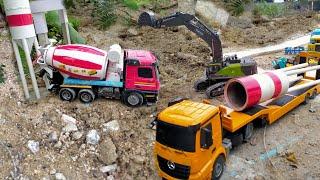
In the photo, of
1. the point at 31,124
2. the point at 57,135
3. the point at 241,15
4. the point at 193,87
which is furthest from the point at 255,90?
the point at 241,15

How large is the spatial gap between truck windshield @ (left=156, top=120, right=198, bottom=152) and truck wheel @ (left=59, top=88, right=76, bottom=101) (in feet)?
17.4

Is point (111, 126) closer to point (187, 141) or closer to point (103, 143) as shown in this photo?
point (103, 143)

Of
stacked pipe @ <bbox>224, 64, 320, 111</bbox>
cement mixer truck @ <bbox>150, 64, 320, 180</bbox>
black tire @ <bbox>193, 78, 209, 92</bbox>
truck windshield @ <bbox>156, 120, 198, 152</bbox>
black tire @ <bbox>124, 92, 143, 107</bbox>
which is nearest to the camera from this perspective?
truck windshield @ <bbox>156, 120, 198, 152</bbox>

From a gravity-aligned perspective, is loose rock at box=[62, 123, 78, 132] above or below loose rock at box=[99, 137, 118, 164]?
above

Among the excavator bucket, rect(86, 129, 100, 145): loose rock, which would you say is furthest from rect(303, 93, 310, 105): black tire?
rect(86, 129, 100, 145): loose rock

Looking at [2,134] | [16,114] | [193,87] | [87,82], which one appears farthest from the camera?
[193,87]

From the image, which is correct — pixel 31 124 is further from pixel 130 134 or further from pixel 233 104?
pixel 233 104

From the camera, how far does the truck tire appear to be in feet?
45.3

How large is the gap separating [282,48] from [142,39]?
881 cm

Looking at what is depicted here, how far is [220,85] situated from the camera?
15469 millimetres

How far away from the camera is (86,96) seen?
1389cm

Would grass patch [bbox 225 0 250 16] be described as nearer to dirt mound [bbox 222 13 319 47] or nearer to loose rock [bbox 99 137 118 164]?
dirt mound [bbox 222 13 319 47]

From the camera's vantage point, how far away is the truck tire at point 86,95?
1380 cm

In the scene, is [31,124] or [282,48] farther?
[282,48]
